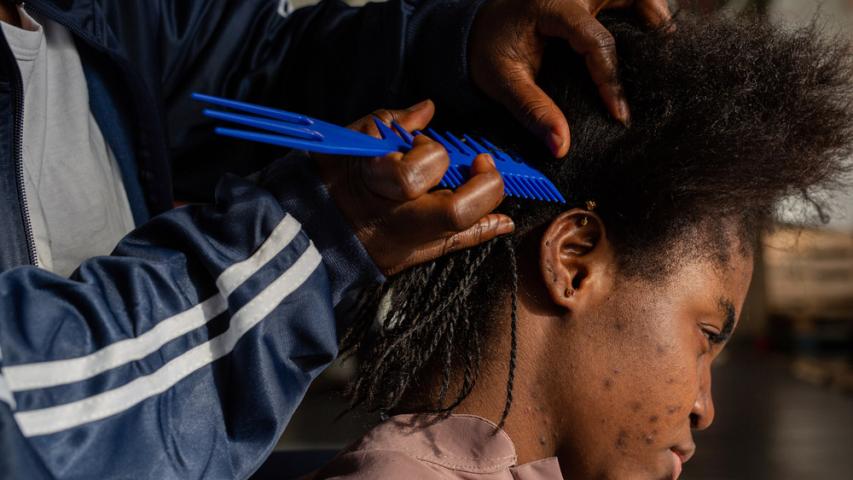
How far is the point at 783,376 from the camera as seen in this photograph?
6664 mm

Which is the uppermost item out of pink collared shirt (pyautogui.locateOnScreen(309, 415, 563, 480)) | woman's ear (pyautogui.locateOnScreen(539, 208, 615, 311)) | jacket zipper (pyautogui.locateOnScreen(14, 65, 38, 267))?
jacket zipper (pyautogui.locateOnScreen(14, 65, 38, 267))

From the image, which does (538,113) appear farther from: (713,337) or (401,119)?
(713,337)

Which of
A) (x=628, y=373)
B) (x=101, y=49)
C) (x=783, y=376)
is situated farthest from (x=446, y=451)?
(x=783, y=376)

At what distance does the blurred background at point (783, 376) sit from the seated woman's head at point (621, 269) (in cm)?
18

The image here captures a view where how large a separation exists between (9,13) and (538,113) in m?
0.68

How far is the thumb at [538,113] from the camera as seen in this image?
1.18 meters

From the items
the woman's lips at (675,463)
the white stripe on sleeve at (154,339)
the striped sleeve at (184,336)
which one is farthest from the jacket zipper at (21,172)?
the woman's lips at (675,463)

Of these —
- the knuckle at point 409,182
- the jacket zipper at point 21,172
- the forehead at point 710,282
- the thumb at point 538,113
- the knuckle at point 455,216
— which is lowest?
the forehead at point 710,282

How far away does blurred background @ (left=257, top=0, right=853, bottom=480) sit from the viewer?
1610 mm

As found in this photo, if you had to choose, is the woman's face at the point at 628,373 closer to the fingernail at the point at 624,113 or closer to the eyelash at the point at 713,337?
the eyelash at the point at 713,337

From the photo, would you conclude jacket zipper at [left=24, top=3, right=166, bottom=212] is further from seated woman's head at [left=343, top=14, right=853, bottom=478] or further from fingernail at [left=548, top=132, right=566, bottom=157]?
fingernail at [left=548, top=132, right=566, bottom=157]

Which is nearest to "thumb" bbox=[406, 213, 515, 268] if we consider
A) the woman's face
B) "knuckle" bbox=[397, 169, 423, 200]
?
"knuckle" bbox=[397, 169, 423, 200]

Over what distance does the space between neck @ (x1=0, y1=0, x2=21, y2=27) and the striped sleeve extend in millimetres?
414

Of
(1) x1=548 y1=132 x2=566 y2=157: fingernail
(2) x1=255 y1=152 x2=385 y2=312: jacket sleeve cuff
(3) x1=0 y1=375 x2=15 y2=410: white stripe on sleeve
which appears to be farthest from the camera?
(1) x1=548 y1=132 x2=566 y2=157: fingernail
